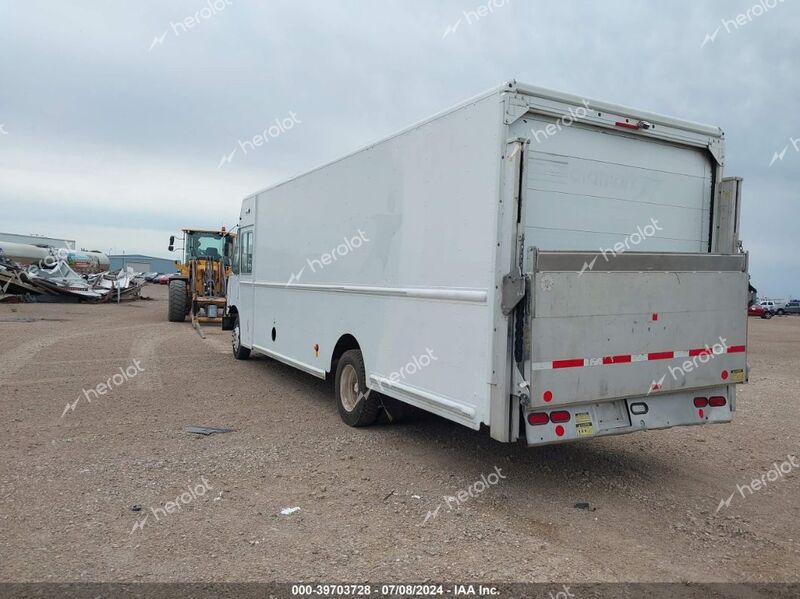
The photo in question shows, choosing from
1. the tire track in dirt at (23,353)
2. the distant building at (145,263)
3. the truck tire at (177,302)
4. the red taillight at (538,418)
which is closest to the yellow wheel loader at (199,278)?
the truck tire at (177,302)

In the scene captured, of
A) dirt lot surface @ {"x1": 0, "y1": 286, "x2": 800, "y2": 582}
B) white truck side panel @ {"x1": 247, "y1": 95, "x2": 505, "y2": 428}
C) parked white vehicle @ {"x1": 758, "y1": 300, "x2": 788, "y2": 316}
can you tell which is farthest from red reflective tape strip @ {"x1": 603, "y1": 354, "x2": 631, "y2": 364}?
parked white vehicle @ {"x1": 758, "y1": 300, "x2": 788, "y2": 316}

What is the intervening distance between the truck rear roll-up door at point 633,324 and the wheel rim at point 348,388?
2829mm

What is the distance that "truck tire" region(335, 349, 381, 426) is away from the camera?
21.7 feet

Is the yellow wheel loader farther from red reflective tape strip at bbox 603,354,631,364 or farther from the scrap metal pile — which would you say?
red reflective tape strip at bbox 603,354,631,364

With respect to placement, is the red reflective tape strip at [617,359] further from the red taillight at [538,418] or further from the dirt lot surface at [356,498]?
the dirt lot surface at [356,498]

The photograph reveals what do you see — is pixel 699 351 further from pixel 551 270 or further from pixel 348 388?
pixel 348 388

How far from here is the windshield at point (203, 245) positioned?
66.0ft

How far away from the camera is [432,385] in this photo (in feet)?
17.6

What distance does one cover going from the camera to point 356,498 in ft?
15.7

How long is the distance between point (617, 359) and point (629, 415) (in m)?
0.51

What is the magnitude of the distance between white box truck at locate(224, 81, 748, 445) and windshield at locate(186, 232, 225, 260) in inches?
581

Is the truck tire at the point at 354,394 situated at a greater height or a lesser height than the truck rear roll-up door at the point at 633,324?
lesser

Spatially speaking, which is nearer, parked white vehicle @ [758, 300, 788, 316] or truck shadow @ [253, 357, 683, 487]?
truck shadow @ [253, 357, 683, 487]

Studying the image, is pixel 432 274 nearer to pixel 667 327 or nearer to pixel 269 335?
pixel 667 327
